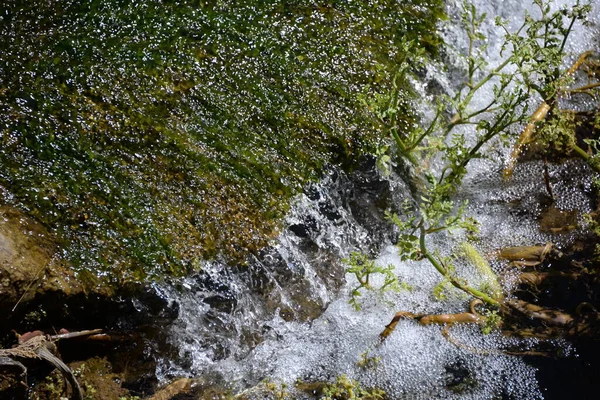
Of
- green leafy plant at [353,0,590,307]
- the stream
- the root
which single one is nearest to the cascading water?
the stream

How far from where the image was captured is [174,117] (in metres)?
3.38

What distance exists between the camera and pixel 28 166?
9.92 ft

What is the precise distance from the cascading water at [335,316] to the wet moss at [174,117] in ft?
0.57

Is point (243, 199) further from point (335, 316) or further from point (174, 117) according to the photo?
point (335, 316)

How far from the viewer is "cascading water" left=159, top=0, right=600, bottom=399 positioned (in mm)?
2996

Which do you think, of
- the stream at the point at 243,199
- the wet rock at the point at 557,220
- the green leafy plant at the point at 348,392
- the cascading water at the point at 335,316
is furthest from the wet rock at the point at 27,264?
the wet rock at the point at 557,220

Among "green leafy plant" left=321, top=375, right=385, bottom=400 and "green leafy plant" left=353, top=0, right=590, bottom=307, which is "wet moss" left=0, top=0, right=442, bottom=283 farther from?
"green leafy plant" left=321, top=375, right=385, bottom=400

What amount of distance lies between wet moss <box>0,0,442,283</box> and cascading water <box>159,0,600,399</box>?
0.57 ft

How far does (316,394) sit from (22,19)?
277 centimetres

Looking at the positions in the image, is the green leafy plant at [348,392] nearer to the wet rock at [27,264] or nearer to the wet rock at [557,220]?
the wet rock at [27,264]

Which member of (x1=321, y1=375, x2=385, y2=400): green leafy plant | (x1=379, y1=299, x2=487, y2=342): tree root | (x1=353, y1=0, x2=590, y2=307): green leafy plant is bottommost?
(x1=321, y1=375, x2=385, y2=400): green leafy plant

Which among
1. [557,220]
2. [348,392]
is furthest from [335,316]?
[557,220]

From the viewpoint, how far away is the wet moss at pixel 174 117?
118 inches

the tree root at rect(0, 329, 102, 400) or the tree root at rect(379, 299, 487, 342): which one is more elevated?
the tree root at rect(379, 299, 487, 342)
